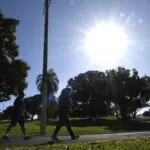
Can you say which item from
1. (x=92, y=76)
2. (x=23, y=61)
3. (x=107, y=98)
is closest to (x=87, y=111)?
(x=107, y=98)

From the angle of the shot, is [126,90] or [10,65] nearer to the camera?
[10,65]

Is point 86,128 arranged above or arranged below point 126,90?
below

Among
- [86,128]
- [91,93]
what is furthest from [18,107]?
[91,93]

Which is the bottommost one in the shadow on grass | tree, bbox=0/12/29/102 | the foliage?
the shadow on grass

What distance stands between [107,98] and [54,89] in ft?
63.5

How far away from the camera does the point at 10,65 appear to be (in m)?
35.0

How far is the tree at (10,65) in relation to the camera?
34688mm

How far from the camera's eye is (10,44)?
35969mm

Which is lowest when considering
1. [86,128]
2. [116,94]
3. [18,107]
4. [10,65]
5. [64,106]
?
[64,106]

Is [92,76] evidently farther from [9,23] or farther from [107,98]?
[9,23]

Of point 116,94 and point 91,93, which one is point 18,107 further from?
point 91,93

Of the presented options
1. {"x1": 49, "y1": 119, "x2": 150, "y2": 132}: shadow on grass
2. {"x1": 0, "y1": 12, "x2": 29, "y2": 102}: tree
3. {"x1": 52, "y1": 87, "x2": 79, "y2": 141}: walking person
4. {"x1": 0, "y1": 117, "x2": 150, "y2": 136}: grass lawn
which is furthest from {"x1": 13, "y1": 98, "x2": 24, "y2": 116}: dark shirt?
{"x1": 49, "y1": 119, "x2": 150, "y2": 132}: shadow on grass

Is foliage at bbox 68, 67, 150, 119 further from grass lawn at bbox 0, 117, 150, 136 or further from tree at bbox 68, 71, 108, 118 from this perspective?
grass lawn at bbox 0, 117, 150, 136

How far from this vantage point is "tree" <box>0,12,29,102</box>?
114 ft
